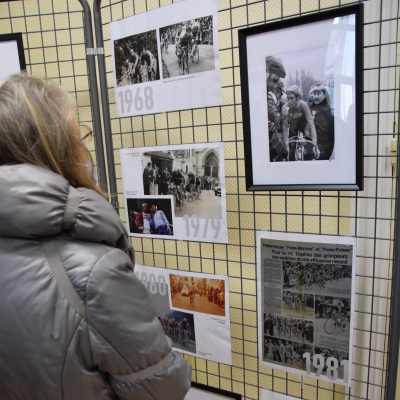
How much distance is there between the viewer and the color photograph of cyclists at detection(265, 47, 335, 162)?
82 centimetres

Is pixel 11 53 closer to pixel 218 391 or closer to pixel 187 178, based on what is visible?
pixel 187 178

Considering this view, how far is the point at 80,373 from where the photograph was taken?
61 cm

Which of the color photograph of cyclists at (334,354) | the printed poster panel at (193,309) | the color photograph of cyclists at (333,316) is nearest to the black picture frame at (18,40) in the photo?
the printed poster panel at (193,309)

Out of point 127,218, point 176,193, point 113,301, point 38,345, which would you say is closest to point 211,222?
point 176,193

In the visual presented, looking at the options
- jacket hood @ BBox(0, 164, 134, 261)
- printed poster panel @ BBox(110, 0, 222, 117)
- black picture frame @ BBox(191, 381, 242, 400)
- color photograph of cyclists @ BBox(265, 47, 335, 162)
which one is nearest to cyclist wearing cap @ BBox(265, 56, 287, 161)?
color photograph of cyclists @ BBox(265, 47, 335, 162)

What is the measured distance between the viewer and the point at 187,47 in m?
0.96

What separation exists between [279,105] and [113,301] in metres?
0.64

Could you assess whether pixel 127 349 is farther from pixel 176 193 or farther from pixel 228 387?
pixel 228 387

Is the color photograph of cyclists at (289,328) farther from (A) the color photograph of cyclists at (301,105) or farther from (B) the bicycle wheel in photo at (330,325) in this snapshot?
(A) the color photograph of cyclists at (301,105)

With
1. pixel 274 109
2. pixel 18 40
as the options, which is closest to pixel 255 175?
pixel 274 109

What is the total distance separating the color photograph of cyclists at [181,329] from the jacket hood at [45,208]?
2.01 feet

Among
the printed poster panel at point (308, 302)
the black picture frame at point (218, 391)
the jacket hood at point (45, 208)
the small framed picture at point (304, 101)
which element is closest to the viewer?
the jacket hood at point (45, 208)

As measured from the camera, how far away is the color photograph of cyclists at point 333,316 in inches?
35.5

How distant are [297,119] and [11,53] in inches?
40.1
